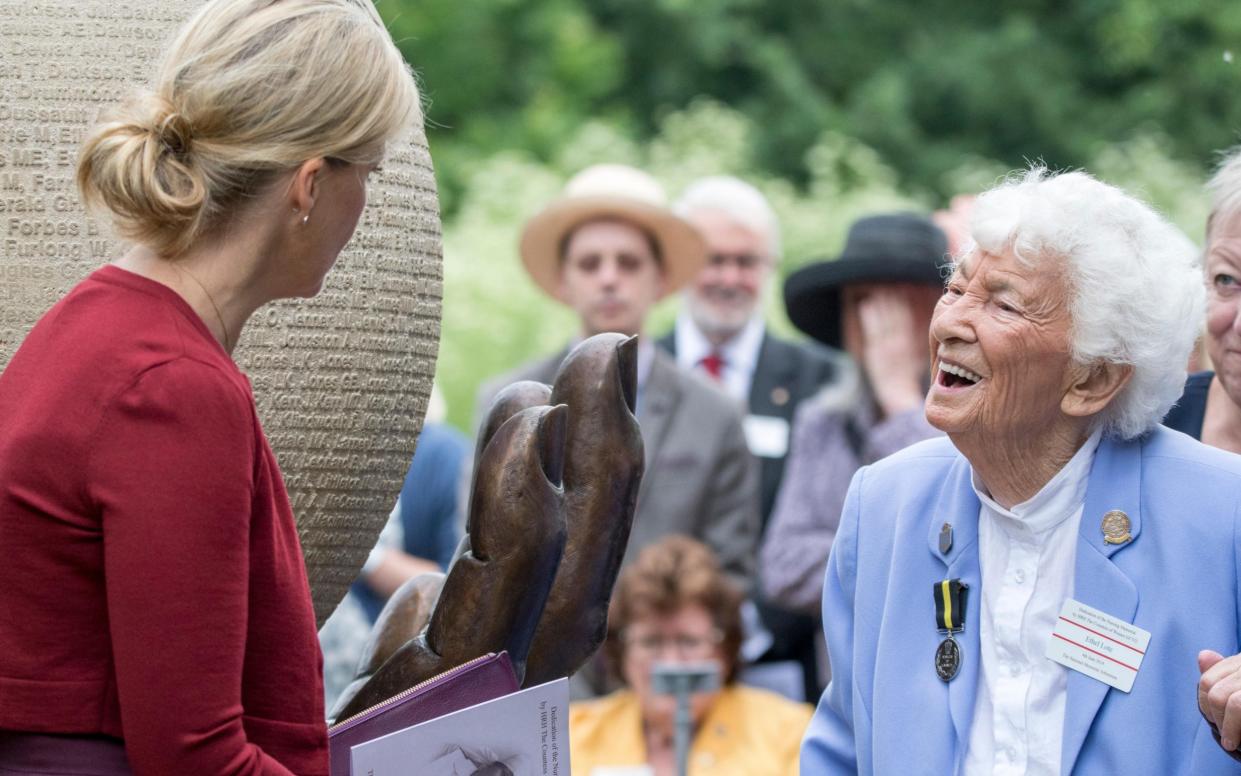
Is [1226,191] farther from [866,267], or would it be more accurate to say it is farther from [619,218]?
[619,218]

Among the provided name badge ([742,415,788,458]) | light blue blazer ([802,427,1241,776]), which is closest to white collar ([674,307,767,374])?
name badge ([742,415,788,458])

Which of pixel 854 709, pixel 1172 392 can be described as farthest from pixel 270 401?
pixel 1172 392

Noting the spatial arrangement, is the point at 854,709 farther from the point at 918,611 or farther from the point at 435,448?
the point at 435,448

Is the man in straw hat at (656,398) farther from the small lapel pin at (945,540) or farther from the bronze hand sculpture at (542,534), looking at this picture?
the bronze hand sculpture at (542,534)

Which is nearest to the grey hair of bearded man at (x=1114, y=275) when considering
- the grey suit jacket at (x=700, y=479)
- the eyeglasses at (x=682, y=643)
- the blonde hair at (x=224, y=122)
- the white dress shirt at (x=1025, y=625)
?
the white dress shirt at (x=1025, y=625)

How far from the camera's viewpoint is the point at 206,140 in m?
1.90

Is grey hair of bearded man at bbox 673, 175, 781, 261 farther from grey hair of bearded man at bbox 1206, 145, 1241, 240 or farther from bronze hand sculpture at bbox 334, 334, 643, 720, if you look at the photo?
bronze hand sculpture at bbox 334, 334, 643, 720

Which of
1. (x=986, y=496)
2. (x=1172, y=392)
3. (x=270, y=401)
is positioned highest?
(x=1172, y=392)

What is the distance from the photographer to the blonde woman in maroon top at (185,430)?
175cm

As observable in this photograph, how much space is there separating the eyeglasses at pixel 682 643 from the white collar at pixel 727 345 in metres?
1.56

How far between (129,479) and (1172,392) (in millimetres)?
1611

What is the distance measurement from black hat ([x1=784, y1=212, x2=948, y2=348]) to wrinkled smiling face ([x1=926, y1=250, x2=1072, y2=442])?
273 centimetres

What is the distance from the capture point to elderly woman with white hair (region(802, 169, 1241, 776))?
2482 mm

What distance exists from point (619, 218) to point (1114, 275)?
3.25 metres
